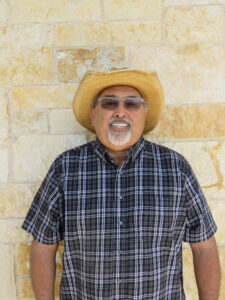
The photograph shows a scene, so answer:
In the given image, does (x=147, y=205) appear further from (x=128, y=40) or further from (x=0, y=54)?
(x=0, y=54)

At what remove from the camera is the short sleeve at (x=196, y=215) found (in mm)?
1919

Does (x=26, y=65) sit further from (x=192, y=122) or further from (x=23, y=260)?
(x=23, y=260)

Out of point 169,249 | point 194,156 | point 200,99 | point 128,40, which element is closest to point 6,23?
point 128,40

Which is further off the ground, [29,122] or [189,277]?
[29,122]

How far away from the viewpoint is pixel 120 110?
6.20ft

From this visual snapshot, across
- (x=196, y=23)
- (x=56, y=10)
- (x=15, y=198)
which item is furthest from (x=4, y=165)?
(x=196, y=23)

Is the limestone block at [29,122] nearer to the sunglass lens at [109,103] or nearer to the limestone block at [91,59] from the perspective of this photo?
the limestone block at [91,59]

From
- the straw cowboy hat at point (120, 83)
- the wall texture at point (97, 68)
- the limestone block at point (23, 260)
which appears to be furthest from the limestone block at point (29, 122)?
the limestone block at point (23, 260)

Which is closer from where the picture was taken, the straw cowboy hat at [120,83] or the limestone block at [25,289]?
the straw cowboy hat at [120,83]

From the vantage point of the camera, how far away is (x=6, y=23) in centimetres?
230

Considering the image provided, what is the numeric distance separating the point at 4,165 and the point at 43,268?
774 millimetres

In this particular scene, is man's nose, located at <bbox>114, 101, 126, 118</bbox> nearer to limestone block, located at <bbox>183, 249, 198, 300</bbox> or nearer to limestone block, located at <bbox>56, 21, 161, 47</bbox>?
limestone block, located at <bbox>56, 21, 161, 47</bbox>

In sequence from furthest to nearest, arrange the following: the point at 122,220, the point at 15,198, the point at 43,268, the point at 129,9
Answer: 1. the point at 15,198
2. the point at 129,9
3. the point at 43,268
4. the point at 122,220

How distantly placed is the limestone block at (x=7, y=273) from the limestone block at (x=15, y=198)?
0.25 metres
